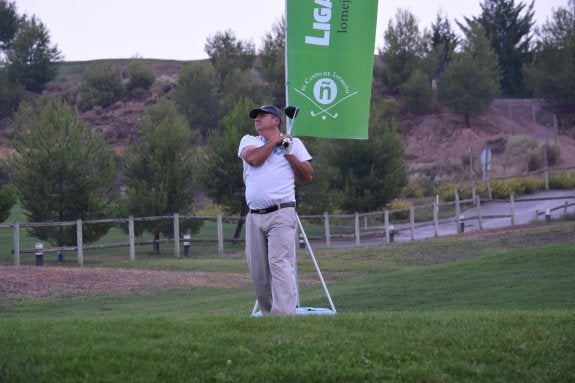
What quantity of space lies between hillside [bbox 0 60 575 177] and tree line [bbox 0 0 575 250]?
1.46 meters

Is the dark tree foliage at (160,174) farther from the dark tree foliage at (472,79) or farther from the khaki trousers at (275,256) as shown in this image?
the dark tree foliage at (472,79)

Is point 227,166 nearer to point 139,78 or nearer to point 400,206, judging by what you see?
point 400,206

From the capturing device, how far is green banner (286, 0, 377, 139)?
11.4 metres

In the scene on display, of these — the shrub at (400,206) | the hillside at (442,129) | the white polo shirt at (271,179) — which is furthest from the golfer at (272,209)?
the hillside at (442,129)

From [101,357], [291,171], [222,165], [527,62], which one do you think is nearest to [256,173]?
[291,171]

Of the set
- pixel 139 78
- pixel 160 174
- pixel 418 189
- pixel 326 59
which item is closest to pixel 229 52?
pixel 139 78

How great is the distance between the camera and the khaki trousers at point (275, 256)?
29.9 feet

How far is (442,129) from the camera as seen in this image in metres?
75.1

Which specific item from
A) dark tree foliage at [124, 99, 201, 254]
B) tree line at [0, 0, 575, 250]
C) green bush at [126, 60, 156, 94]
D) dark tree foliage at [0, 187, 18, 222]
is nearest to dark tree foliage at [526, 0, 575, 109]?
tree line at [0, 0, 575, 250]

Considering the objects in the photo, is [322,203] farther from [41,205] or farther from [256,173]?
[256,173]

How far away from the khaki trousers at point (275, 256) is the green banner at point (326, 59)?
2.33 metres

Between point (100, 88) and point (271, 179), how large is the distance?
7227 cm

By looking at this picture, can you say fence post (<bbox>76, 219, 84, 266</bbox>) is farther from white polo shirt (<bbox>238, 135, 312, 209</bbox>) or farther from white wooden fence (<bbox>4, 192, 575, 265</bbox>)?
white polo shirt (<bbox>238, 135, 312, 209</bbox>)

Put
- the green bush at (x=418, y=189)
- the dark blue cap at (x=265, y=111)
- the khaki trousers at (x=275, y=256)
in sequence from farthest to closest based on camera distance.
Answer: the green bush at (x=418, y=189) < the dark blue cap at (x=265, y=111) < the khaki trousers at (x=275, y=256)
